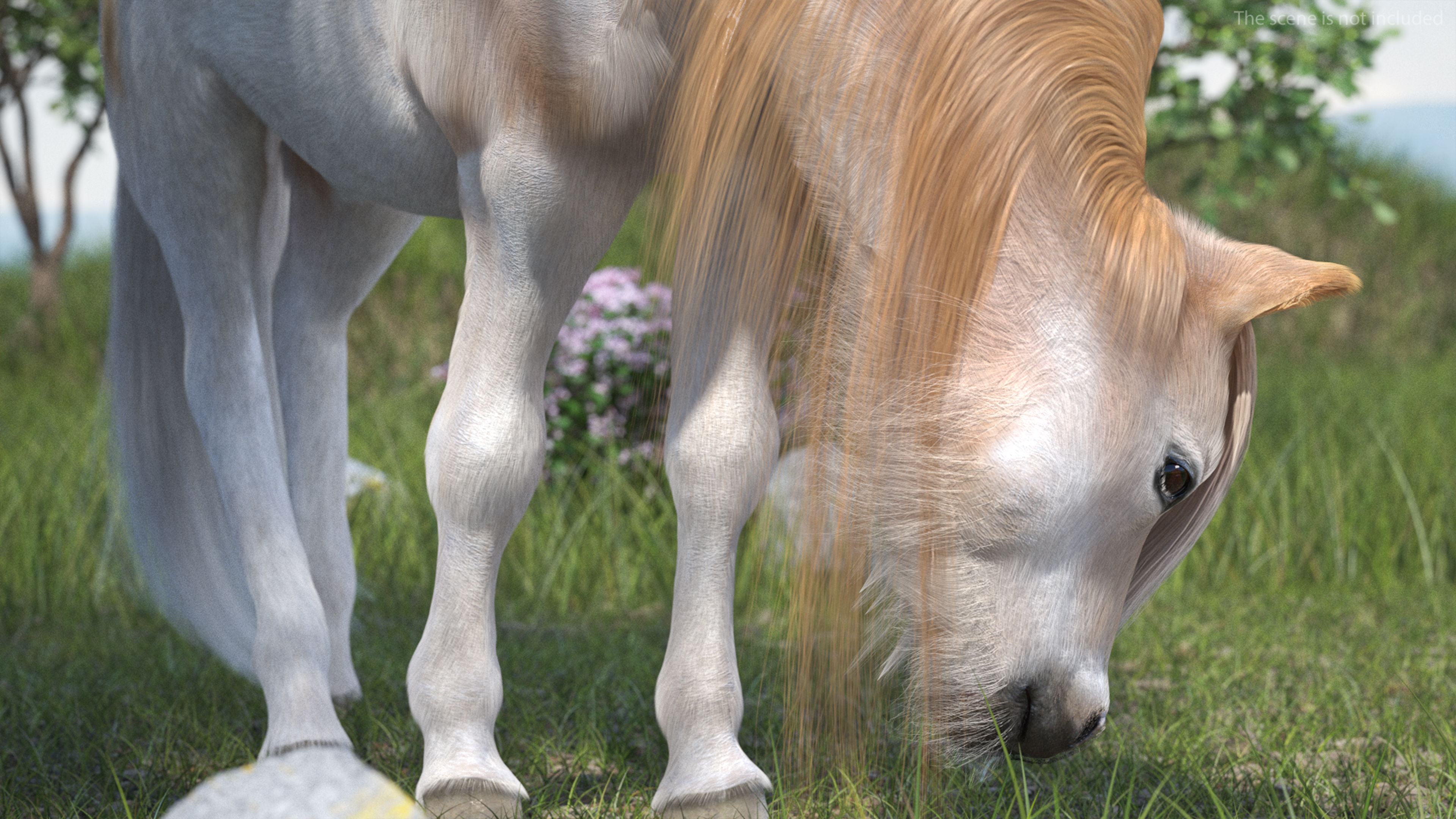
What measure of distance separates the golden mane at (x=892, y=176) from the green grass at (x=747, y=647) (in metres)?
0.24

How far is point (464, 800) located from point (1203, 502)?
101cm

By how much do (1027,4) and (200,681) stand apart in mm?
2198

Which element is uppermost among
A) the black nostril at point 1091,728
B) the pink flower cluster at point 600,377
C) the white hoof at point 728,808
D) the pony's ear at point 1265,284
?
the pony's ear at point 1265,284

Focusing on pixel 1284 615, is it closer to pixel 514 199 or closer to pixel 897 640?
pixel 897 640

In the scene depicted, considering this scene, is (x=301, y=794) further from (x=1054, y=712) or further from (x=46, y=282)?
(x=46, y=282)

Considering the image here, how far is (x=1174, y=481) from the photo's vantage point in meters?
1.35

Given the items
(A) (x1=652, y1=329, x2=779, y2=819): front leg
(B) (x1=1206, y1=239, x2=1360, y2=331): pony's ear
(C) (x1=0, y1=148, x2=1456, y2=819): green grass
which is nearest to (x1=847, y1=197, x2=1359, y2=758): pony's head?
(B) (x1=1206, y1=239, x2=1360, y2=331): pony's ear

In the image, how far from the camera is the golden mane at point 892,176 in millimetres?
1254

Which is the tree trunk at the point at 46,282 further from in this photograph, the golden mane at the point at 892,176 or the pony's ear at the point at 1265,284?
the pony's ear at the point at 1265,284

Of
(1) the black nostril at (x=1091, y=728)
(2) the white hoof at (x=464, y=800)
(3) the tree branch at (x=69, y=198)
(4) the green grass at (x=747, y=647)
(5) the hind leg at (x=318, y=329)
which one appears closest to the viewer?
(1) the black nostril at (x=1091, y=728)

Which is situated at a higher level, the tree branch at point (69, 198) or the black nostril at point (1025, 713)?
the black nostril at point (1025, 713)

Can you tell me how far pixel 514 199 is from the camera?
1.48 metres

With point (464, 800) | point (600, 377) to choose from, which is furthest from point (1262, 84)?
point (464, 800)

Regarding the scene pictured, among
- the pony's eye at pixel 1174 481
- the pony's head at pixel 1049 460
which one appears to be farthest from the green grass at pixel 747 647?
the pony's eye at pixel 1174 481
